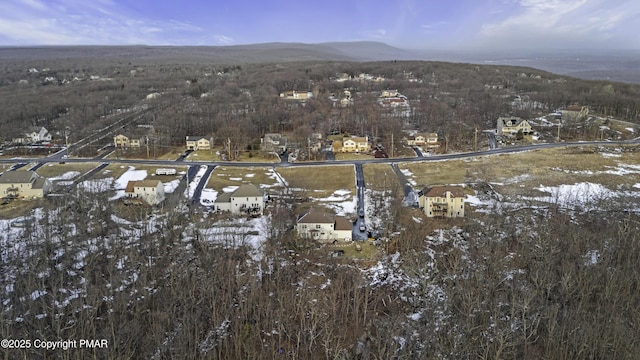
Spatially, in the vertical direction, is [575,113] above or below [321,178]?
above

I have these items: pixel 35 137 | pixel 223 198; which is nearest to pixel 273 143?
pixel 223 198

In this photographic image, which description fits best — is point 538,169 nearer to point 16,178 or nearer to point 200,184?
point 200,184

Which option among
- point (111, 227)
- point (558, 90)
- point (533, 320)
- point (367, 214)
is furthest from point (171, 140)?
point (558, 90)

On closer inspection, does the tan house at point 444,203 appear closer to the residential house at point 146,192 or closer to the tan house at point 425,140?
the tan house at point 425,140

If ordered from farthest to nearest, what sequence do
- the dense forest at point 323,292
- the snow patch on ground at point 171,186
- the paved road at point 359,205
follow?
the snow patch on ground at point 171,186
the paved road at point 359,205
the dense forest at point 323,292

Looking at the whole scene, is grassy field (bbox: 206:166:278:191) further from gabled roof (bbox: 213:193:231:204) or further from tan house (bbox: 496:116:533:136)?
tan house (bbox: 496:116:533:136)

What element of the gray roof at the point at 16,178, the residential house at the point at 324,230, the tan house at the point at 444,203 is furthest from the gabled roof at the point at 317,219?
the gray roof at the point at 16,178
